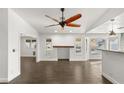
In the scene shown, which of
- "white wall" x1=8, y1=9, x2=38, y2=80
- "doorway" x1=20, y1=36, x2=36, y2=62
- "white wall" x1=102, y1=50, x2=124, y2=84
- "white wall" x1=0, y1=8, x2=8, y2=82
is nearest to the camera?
"white wall" x1=102, y1=50, x2=124, y2=84

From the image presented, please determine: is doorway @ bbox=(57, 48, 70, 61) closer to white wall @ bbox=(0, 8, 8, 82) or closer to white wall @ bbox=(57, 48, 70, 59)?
white wall @ bbox=(57, 48, 70, 59)

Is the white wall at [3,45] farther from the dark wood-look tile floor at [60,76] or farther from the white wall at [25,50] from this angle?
the white wall at [25,50]

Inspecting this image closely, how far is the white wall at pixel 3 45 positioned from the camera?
14.6ft

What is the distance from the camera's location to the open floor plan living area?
4477mm

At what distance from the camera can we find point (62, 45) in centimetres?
1152

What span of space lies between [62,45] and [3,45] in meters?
7.32

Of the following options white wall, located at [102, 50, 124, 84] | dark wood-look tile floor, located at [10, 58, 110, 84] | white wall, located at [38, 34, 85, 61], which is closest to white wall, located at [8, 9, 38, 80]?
dark wood-look tile floor, located at [10, 58, 110, 84]

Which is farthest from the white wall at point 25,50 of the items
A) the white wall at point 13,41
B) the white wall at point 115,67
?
the white wall at point 115,67

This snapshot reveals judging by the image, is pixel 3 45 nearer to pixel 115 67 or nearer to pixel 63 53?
pixel 115 67

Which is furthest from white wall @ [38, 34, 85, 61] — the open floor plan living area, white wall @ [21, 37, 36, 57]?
white wall @ [21, 37, 36, 57]

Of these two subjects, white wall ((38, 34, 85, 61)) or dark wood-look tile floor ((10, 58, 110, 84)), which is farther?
white wall ((38, 34, 85, 61))

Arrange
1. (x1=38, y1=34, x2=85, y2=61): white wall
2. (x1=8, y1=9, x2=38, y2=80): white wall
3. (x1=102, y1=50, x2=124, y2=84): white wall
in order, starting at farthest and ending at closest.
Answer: (x1=38, y1=34, x2=85, y2=61): white wall → (x1=8, y1=9, x2=38, y2=80): white wall → (x1=102, y1=50, x2=124, y2=84): white wall

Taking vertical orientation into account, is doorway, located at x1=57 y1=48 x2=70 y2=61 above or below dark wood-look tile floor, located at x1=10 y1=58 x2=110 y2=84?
above

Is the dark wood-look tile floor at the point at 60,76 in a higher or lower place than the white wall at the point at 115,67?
lower
